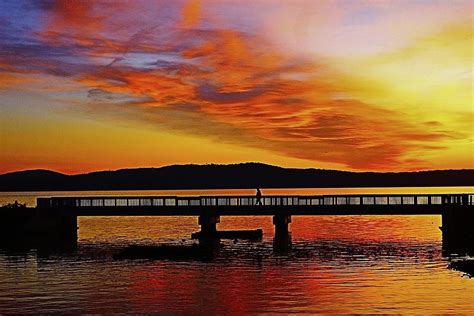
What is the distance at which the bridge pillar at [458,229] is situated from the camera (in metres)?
87.4

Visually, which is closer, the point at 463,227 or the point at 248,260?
the point at 248,260

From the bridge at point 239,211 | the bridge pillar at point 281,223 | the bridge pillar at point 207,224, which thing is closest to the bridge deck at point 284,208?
the bridge at point 239,211

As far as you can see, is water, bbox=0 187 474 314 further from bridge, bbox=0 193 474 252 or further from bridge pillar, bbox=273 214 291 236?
bridge pillar, bbox=273 214 291 236

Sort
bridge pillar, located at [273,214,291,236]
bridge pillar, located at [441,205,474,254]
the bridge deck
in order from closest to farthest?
1. bridge pillar, located at [441,205,474,254]
2. the bridge deck
3. bridge pillar, located at [273,214,291,236]

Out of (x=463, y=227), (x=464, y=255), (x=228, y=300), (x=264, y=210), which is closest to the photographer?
(x=228, y=300)

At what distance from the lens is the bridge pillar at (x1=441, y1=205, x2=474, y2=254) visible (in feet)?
287

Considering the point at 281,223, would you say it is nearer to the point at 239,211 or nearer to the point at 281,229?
the point at 281,229

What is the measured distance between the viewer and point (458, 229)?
89250 millimetres

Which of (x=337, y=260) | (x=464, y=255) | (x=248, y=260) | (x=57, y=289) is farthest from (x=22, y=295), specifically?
(x=464, y=255)

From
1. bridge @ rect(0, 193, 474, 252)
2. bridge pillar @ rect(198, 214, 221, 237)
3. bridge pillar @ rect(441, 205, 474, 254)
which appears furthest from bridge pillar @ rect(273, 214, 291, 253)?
bridge pillar @ rect(441, 205, 474, 254)

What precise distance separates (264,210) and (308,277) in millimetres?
32828

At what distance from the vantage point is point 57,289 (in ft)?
196

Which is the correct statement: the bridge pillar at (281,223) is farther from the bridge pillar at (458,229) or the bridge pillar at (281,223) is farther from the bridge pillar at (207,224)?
the bridge pillar at (458,229)

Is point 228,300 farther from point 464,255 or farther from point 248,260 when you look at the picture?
point 464,255
